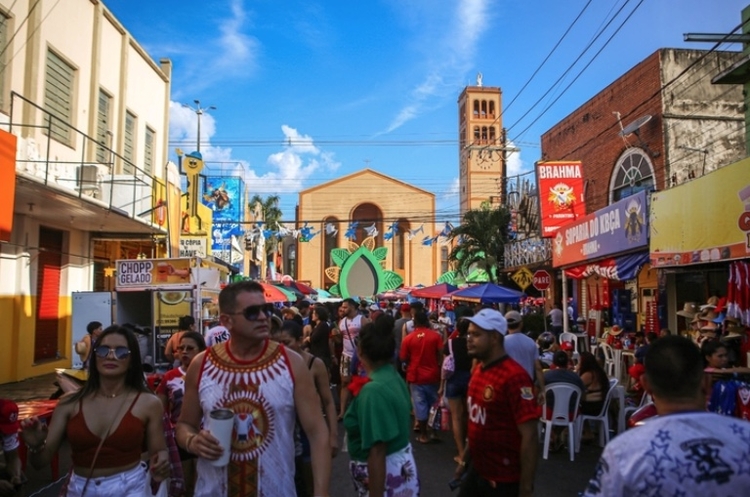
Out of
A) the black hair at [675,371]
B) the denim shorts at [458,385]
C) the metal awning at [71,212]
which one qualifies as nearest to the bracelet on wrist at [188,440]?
the black hair at [675,371]

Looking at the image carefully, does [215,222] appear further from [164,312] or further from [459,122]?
[459,122]

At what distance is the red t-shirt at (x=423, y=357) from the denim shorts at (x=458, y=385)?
2.00 feet

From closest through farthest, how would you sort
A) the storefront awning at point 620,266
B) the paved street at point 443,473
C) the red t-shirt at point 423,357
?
the paved street at point 443,473 → the red t-shirt at point 423,357 → the storefront awning at point 620,266

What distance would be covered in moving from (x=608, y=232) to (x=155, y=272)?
10.3 meters

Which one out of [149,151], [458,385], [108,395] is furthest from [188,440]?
[149,151]

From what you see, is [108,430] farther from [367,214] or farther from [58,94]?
[367,214]

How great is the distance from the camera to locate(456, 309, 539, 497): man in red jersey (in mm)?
3439

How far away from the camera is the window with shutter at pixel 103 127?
17125 mm

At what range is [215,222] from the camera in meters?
36.5

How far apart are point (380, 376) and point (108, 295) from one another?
10.8 meters

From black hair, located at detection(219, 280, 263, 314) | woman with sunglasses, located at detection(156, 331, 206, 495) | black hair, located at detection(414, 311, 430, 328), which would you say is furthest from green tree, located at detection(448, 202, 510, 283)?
black hair, located at detection(219, 280, 263, 314)

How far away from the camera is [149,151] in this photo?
21203mm

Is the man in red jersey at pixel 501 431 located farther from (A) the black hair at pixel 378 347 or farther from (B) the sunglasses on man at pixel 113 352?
(B) the sunglasses on man at pixel 113 352

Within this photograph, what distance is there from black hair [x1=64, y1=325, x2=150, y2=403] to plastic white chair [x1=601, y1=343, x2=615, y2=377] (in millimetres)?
12657
